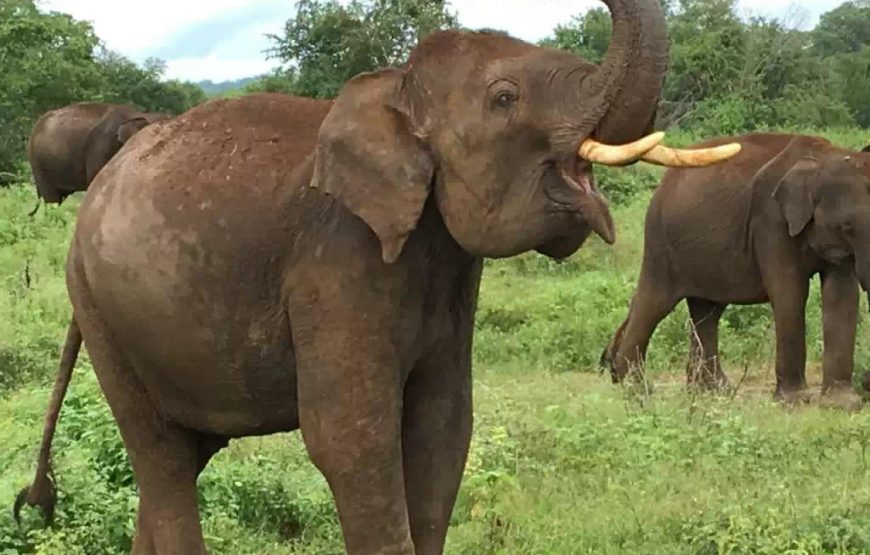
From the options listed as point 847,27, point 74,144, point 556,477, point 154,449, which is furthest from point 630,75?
point 847,27

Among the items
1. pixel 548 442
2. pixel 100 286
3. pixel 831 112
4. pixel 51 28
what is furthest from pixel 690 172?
pixel 831 112

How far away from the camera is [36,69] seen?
26.9 metres

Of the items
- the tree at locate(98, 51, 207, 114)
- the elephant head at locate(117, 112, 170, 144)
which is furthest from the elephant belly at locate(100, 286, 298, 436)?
the tree at locate(98, 51, 207, 114)

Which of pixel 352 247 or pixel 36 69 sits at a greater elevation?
pixel 36 69

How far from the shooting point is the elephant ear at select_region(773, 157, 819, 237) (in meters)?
8.73

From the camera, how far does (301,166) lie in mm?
3357

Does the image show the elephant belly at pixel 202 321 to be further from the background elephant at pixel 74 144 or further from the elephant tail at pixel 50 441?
the background elephant at pixel 74 144

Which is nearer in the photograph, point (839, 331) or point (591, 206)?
point (591, 206)

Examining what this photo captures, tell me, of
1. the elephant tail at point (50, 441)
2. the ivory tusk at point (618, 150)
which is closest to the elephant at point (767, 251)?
the elephant tail at point (50, 441)

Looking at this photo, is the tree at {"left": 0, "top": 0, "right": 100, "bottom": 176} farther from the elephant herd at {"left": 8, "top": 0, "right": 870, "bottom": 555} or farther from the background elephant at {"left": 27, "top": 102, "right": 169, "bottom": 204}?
the elephant herd at {"left": 8, "top": 0, "right": 870, "bottom": 555}

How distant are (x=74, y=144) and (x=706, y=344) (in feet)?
27.2

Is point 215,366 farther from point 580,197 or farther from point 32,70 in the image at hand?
point 32,70

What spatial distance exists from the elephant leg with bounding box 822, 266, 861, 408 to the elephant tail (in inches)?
217

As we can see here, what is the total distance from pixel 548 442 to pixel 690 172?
160 inches
